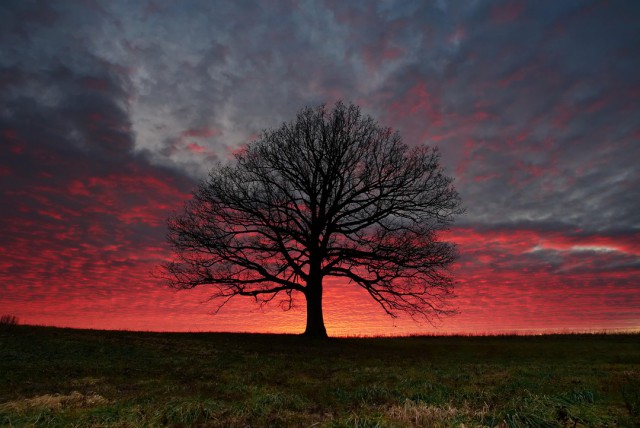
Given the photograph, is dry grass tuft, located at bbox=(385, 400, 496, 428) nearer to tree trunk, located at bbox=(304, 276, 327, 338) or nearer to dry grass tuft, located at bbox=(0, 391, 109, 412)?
dry grass tuft, located at bbox=(0, 391, 109, 412)

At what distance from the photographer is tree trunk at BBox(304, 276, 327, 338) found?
29094 mm

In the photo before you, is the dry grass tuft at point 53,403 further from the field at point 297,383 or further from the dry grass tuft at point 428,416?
the dry grass tuft at point 428,416

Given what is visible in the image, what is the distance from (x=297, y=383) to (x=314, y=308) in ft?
56.1

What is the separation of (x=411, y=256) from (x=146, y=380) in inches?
742

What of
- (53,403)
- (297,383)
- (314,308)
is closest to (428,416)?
(297,383)

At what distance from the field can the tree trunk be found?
9.59 ft

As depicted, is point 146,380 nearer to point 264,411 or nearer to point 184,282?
point 264,411

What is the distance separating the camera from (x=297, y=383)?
1241cm

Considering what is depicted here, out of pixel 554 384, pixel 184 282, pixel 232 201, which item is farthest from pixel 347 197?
pixel 554 384

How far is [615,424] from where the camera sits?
6762 mm

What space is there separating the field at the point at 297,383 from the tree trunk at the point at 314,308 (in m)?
2.92

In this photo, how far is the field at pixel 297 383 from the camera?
23.8 ft

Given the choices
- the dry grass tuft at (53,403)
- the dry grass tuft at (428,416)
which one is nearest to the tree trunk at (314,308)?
the dry grass tuft at (53,403)

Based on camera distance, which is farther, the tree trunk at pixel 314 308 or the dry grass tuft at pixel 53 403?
the tree trunk at pixel 314 308
